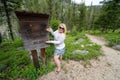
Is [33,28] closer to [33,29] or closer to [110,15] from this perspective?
[33,29]

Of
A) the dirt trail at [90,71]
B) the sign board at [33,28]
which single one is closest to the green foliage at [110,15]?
the dirt trail at [90,71]

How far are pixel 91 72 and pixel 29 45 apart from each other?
3.05 metres

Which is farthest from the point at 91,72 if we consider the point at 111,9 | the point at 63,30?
the point at 111,9

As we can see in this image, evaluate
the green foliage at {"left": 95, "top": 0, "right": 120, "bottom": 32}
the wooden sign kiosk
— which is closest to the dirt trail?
the wooden sign kiosk

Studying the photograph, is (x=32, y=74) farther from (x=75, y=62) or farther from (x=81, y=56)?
(x=81, y=56)

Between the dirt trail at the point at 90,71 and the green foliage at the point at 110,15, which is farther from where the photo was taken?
the green foliage at the point at 110,15

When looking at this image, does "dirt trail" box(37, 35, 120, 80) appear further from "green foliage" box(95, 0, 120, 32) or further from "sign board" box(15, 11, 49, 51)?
"green foliage" box(95, 0, 120, 32)

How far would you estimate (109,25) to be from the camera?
51.8ft

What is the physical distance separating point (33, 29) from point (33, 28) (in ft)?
0.12

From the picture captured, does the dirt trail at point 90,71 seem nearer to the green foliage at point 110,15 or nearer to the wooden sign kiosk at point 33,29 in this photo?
the wooden sign kiosk at point 33,29

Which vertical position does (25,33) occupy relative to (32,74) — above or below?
above

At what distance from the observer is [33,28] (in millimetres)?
3289

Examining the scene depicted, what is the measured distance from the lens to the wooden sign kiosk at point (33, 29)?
10.1 feet

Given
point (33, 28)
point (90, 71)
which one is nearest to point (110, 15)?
point (90, 71)
